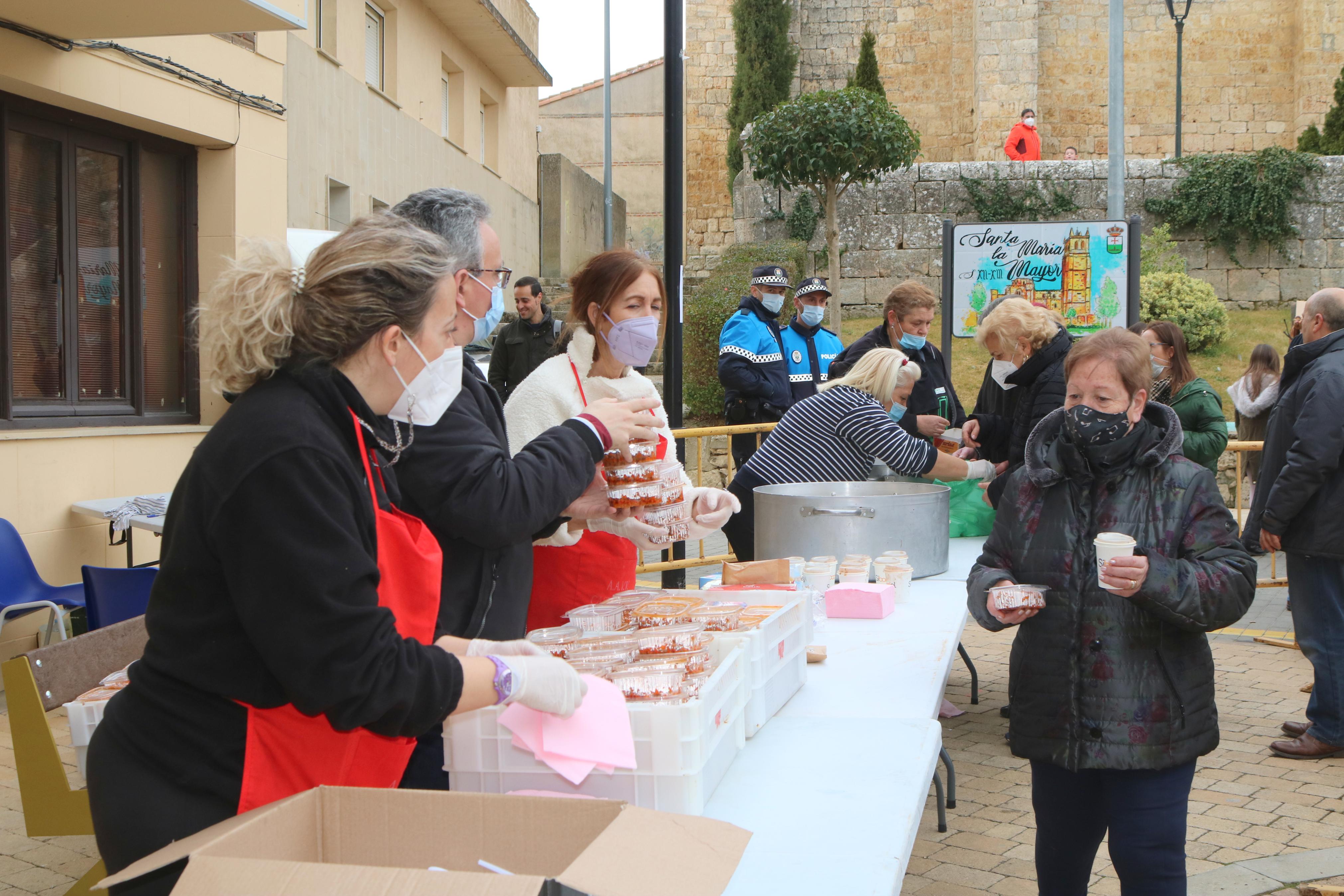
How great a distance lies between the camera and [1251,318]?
58.4ft

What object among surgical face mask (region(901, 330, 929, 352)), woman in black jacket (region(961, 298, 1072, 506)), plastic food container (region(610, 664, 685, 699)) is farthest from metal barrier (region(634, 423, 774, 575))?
plastic food container (region(610, 664, 685, 699))

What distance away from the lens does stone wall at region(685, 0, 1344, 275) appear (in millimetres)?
24375

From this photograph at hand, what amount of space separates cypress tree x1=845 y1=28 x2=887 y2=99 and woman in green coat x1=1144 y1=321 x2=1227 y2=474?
17.8 meters

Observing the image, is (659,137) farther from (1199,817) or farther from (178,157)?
(1199,817)

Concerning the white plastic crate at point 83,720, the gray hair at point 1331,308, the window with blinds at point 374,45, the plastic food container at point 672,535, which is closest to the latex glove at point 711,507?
Result: the plastic food container at point 672,535

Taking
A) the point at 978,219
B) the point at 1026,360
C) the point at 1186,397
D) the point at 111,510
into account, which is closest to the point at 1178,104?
the point at 978,219

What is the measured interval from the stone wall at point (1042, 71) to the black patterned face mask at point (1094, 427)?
22.0m

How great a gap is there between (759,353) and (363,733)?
247 inches

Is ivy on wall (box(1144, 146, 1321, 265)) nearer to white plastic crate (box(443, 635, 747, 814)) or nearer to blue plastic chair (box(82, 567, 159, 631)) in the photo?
blue plastic chair (box(82, 567, 159, 631))

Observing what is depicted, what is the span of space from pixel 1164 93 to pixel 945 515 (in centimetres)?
2552

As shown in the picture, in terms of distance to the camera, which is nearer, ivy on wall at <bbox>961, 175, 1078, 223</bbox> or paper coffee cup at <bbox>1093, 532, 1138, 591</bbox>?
paper coffee cup at <bbox>1093, 532, 1138, 591</bbox>

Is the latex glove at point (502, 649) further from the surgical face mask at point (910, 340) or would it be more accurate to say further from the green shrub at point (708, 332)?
the green shrub at point (708, 332)

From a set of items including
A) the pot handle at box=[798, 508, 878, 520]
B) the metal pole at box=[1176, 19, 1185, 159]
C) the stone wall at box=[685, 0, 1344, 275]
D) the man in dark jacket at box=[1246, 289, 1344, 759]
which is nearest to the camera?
the pot handle at box=[798, 508, 878, 520]

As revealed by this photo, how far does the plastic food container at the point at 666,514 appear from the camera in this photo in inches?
109
